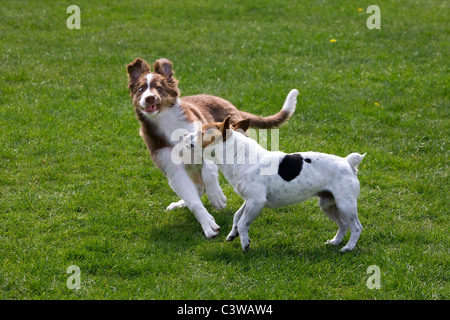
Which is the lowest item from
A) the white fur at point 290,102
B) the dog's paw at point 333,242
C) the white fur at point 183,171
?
the dog's paw at point 333,242

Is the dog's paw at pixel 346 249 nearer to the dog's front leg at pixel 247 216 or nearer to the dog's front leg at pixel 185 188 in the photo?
the dog's front leg at pixel 247 216

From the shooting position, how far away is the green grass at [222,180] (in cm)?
535

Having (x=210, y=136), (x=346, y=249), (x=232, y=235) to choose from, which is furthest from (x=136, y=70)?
(x=346, y=249)

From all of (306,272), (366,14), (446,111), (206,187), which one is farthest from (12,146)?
(366,14)

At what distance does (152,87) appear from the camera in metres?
6.36

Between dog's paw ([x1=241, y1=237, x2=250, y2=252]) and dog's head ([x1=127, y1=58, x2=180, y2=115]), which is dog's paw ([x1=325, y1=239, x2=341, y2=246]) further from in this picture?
dog's head ([x1=127, y1=58, x2=180, y2=115])

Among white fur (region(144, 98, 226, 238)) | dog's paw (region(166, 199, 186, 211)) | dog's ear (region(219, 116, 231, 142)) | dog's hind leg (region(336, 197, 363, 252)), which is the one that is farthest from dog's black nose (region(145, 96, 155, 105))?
dog's hind leg (region(336, 197, 363, 252))

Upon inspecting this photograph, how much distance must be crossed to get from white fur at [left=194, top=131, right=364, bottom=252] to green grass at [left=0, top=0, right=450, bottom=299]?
0.42 metres

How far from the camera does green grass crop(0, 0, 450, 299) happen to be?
535 cm

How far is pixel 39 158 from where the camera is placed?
316 inches

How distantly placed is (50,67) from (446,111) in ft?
23.9

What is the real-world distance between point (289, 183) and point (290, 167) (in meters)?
0.15

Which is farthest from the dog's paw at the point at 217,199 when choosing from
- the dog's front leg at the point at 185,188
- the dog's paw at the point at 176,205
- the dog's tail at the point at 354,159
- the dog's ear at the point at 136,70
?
the dog's tail at the point at 354,159

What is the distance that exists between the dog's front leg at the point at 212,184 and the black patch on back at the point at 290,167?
1.21m
